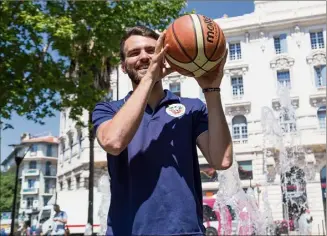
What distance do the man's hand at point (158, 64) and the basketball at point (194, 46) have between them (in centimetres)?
4

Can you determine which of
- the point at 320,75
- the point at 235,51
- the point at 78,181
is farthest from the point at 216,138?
the point at 78,181

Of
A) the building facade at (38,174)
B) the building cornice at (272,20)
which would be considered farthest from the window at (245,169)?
the building facade at (38,174)

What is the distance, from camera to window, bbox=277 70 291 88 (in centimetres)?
3018

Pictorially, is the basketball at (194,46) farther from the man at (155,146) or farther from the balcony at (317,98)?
the balcony at (317,98)

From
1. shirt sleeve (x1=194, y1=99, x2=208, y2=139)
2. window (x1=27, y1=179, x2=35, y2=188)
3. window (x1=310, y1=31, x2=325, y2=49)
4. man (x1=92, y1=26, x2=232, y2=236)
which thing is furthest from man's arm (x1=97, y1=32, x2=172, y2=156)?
window (x1=27, y1=179, x2=35, y2=188)

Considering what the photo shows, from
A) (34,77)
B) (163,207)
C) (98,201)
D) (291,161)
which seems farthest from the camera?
(291,161)

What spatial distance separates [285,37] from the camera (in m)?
30.9

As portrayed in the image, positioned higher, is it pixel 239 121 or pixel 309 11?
pixel 309 11

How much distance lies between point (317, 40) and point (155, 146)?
3112 cm

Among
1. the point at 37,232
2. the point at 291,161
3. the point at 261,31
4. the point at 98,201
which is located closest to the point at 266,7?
the point at 261,31

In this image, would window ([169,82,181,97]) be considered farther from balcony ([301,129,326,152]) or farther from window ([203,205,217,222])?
window ([203,205,217,222])

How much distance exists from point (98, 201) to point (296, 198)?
1432 cm

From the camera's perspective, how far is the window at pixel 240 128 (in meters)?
30.1

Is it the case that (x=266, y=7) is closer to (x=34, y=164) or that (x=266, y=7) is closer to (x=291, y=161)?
(x=291, y=161)
